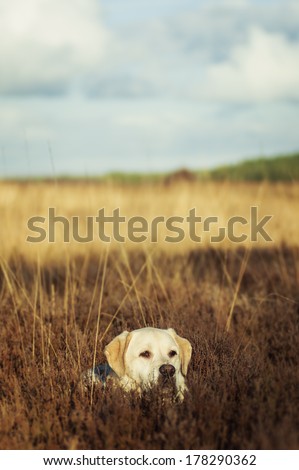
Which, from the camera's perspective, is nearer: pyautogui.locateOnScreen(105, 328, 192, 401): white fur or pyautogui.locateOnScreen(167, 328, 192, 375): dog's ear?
pyautogui.locateOnScreen(105, 328, 192, 401): white fur

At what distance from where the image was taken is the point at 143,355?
4.26m

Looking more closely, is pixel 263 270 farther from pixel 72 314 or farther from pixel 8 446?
pixel 8 446

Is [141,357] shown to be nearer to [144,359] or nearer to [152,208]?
[144,359]

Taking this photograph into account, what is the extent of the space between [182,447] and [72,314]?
2661 millimetres

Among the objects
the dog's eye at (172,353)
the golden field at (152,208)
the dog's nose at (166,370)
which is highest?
the golden field at (152,208)

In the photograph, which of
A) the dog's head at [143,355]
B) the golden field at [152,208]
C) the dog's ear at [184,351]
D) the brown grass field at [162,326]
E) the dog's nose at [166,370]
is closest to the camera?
the brown grass field at [162,326]

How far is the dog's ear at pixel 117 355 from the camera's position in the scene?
4.29 m

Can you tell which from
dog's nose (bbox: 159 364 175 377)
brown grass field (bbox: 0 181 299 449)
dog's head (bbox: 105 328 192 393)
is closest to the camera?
brown grass field (bbox: 0 181 299 449)

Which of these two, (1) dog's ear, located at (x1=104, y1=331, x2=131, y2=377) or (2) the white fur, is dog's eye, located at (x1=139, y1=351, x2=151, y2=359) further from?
(1) dog's ear, located at (x1=104, y1=331, x2=131, y2=377)

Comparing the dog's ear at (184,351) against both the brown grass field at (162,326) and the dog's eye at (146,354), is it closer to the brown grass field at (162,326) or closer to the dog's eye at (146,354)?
the brown grass field at (162,326)

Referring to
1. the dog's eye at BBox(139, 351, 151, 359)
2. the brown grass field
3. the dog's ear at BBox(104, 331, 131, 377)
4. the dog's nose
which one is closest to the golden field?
the brown grass field

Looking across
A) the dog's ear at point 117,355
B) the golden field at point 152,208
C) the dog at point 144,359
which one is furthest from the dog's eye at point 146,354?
the golden field at point 152,208

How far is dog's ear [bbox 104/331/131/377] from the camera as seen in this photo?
4293 millimetres

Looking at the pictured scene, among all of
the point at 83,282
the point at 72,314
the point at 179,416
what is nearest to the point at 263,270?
the point at 83,282
